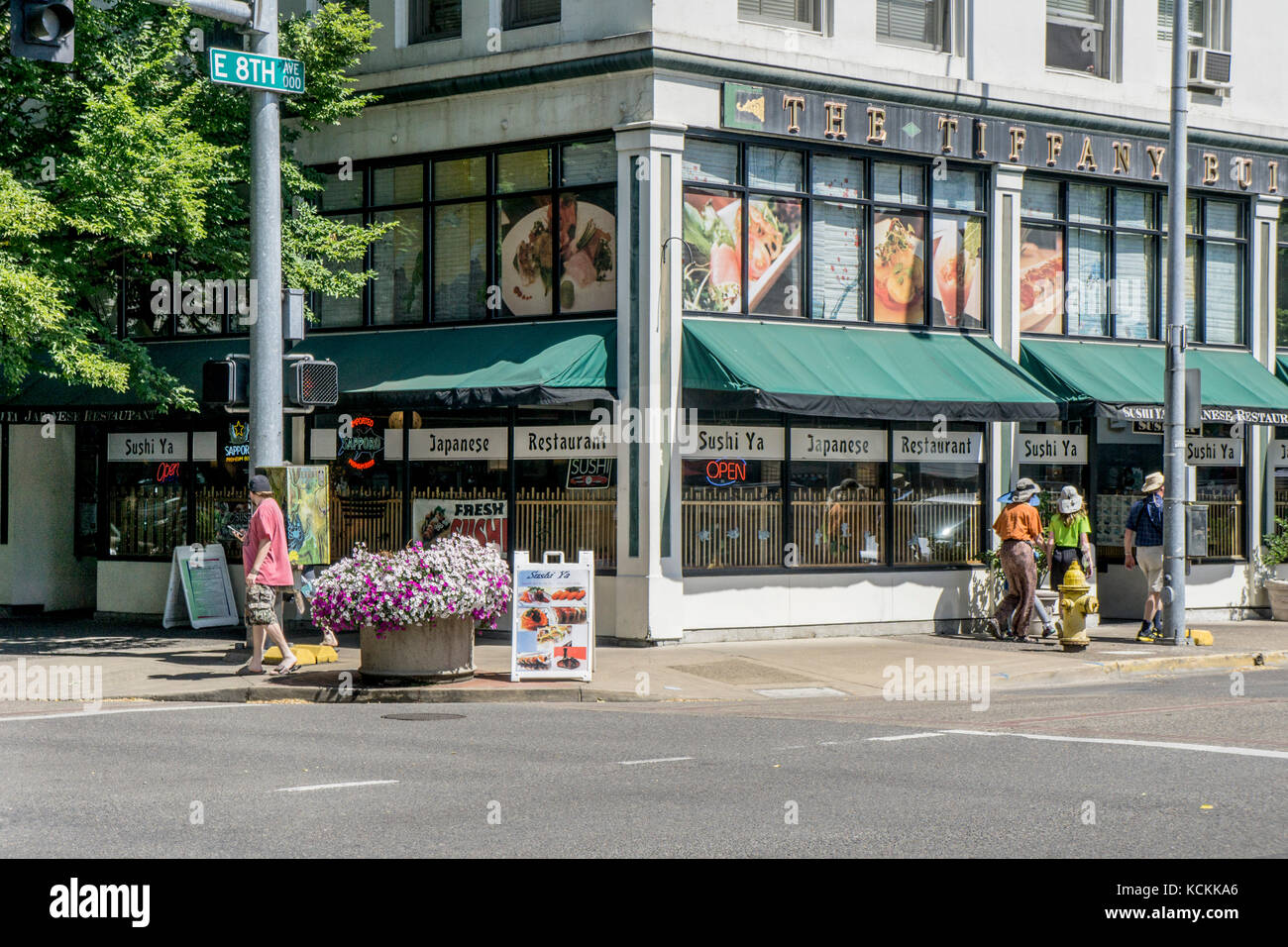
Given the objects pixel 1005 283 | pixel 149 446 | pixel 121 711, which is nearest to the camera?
pixel 121 711

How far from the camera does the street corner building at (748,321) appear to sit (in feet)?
58.9

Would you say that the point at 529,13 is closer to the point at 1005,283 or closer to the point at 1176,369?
the point at 1005,283

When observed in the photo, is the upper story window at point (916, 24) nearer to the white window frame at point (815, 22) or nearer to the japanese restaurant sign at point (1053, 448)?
the white window frame at point (815, 22)

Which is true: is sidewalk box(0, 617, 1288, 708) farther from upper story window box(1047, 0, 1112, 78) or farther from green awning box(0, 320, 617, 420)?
upper story window box(1047, 0, 1112, 78)

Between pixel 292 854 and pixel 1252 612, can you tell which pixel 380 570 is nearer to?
pixel 292 854

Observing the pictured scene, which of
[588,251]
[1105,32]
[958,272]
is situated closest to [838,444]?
[958,272]

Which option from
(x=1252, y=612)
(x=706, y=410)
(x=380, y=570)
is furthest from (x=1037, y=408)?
(x=380, y=570)

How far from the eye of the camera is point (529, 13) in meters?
18.8

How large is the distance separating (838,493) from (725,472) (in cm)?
169

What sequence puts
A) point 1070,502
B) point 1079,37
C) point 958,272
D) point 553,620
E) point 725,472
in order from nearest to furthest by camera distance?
point 553,620 → point 725,472 → point 1070,502 → point 958,272 → point 1079,37

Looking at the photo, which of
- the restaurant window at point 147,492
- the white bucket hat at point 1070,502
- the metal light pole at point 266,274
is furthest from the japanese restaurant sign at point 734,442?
the restaurant window at point 147,492

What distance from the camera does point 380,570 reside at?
13922mm

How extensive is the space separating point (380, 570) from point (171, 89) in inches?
274

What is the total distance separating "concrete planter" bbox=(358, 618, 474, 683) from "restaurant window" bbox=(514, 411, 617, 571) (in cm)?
424
